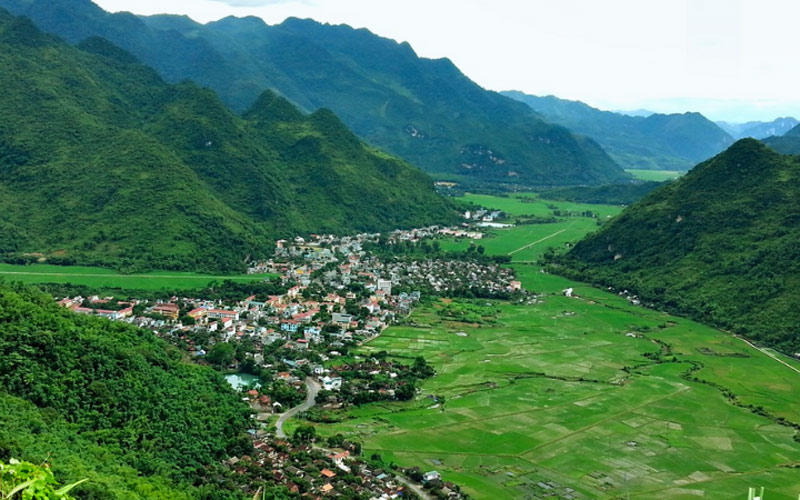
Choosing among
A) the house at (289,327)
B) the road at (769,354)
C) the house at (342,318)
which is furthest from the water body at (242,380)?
the road at (769,354)

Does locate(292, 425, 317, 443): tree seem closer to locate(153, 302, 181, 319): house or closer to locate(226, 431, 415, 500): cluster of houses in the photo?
locate(226, 431, 415, 500): cluster of houses

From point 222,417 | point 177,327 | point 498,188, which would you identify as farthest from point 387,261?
point 498,188

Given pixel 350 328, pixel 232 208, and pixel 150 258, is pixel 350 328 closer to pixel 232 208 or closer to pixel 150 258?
pixel 150 258

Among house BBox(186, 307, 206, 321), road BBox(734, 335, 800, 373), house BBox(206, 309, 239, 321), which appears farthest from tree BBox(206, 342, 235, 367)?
road BBox(734, 335, 800, 373)

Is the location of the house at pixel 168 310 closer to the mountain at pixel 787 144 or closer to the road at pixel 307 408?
the road at pixel 307 408

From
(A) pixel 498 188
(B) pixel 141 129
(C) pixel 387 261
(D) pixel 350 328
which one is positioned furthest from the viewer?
(A) pixel 498 188

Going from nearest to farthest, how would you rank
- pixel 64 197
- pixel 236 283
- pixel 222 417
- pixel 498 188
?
pixel 222 417
pixel 236 283
pixel 64 197
pixel 498 188

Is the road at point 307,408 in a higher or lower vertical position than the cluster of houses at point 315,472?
lower

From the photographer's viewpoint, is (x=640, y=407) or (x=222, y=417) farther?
(x=640, y=407)
